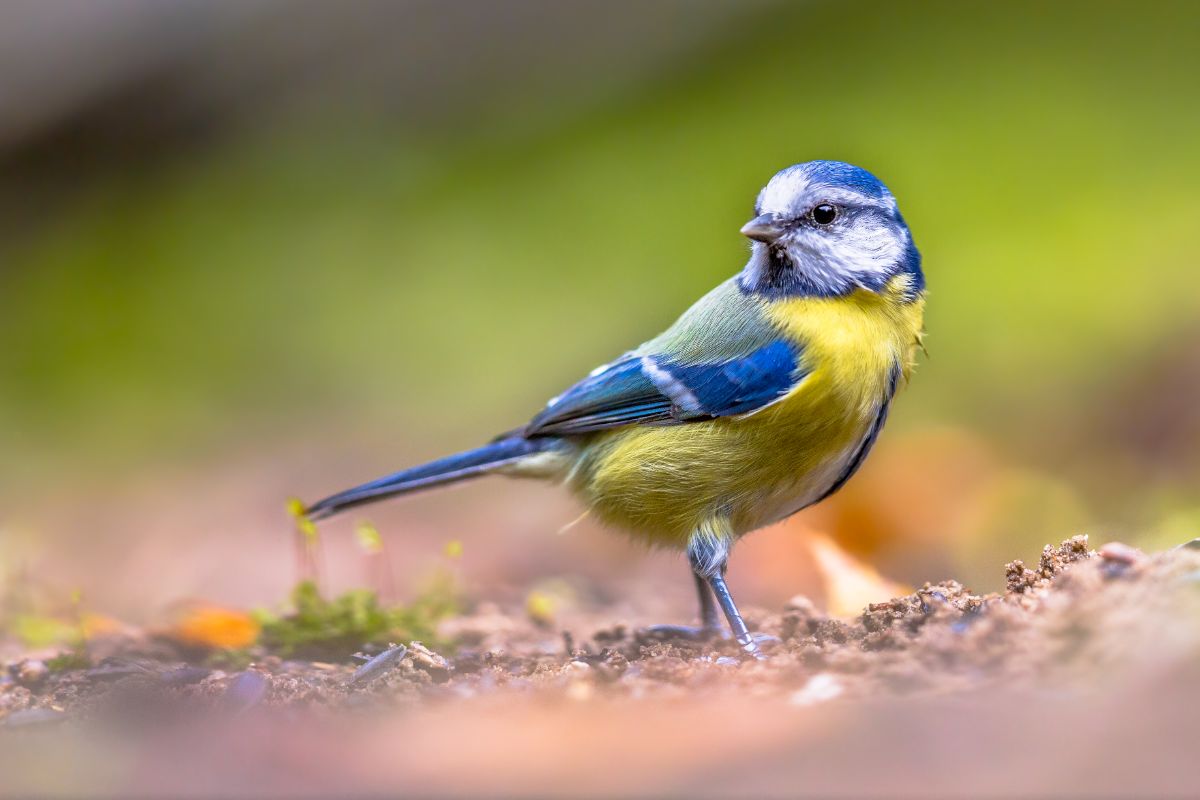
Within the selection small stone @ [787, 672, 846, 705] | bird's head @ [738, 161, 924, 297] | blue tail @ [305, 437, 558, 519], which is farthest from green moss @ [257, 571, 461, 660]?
bird's head @ [738, 161, 924, 297]

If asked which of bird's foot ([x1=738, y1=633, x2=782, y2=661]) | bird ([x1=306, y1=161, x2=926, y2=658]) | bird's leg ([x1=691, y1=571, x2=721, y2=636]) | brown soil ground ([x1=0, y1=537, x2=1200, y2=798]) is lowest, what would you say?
brown soil ground ([x1=0, y1=537, x2=1200, y2=798])

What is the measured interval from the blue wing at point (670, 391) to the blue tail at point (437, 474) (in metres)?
0.07

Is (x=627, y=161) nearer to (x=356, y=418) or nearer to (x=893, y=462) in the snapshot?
(x=356, y=418)

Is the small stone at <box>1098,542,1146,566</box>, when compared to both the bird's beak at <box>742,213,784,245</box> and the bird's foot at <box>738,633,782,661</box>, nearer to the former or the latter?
the bird's foot at <box>738,633,782,661</box>

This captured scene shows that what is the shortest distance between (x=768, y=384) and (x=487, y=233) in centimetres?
666

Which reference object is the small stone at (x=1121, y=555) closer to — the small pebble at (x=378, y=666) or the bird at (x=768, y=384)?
the bird at (x=768, y=384)

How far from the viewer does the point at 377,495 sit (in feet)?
13.0

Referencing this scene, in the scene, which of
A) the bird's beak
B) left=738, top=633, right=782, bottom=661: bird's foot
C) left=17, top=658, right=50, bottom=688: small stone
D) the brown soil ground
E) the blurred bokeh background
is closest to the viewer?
the brown soil ground

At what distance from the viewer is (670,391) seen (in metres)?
3.66

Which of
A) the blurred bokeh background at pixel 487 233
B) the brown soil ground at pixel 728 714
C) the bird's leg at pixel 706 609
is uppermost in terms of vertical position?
the blurred bokeh background at pixel 487 233

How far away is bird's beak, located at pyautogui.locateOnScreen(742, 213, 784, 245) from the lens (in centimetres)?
355

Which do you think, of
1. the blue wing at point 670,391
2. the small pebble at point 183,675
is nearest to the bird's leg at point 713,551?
the blue wing at point 670,391

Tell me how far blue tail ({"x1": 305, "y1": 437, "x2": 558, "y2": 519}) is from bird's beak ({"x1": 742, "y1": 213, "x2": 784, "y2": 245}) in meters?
0.97

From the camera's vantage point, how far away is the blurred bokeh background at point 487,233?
→ 21.6 feet
